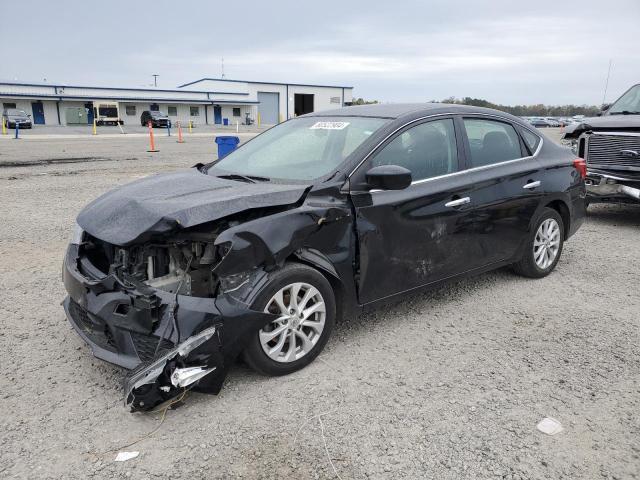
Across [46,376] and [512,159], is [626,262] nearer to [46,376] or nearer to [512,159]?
[512,159]

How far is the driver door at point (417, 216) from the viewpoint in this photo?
3.71 metres

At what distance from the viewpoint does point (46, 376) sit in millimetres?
3424

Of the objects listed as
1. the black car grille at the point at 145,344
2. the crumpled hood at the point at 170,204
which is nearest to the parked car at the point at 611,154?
the crumpled hood at the point at 170,204

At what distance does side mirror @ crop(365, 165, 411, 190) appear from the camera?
11.6 feet

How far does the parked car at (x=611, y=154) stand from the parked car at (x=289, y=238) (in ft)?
11.1

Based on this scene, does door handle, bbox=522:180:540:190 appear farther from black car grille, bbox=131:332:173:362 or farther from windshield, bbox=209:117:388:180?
black car grille, bbox=131:332:173:362

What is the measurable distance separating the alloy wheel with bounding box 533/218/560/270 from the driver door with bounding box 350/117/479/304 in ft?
3.44

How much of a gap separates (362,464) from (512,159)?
3.33 meters

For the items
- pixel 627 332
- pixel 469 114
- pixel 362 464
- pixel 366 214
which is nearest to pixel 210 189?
pixel 366 214

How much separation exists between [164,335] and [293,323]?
0.79 metres

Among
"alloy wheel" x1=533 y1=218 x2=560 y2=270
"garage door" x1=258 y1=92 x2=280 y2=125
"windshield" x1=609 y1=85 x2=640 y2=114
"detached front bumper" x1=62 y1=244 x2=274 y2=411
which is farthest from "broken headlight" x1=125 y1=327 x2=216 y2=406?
"garage door" x1=258 y1=92 x2=280 y2=125

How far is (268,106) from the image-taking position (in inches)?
2768

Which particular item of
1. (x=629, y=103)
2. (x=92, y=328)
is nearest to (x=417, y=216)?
(x=92, y=328)

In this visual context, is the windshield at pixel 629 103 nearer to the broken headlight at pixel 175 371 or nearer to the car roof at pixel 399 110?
the car roof at pixel 399 110
